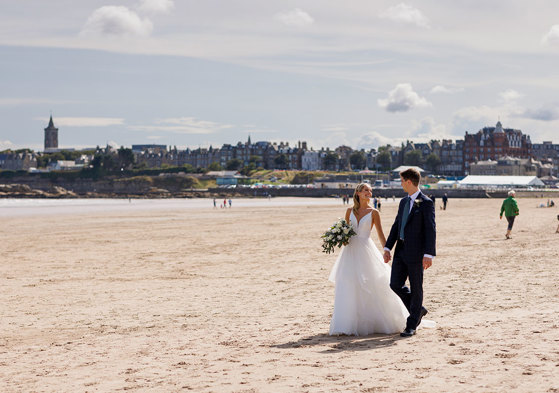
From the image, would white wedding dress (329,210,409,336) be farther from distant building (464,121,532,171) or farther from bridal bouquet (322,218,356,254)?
distant building (464,121,532,171)

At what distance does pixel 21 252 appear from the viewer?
21469mm

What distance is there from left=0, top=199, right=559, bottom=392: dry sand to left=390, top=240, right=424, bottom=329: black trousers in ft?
0.92

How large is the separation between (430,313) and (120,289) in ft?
21.3

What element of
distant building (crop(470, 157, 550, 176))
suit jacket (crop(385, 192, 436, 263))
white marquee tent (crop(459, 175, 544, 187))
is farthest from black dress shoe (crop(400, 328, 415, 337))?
distant building (crop(470, 157, 550, 176))

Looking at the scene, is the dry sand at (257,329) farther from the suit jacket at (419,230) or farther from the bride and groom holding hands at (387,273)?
the suit jacket at (419,230)

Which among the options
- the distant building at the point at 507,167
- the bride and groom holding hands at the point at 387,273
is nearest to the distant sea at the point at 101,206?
the bride and groom holding hands at the point at 387,273

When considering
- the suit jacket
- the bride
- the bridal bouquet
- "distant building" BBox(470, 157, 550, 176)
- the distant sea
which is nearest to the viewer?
the suit jacket

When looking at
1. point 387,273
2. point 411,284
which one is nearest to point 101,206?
point 387,273

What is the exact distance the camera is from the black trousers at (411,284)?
8055 millimetres

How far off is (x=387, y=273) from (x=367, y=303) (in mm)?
471

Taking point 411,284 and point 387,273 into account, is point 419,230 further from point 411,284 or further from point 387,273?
point 387,273

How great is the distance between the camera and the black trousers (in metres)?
8.05

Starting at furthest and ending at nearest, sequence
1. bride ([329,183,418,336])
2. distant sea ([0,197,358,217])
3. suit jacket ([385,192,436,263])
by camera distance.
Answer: distant sea ([0,197,358,217]), bride ([329,183,418,336]), suit jacket ([385,192,436,263])

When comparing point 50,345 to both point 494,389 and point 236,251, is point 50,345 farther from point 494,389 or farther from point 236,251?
point 236,251
